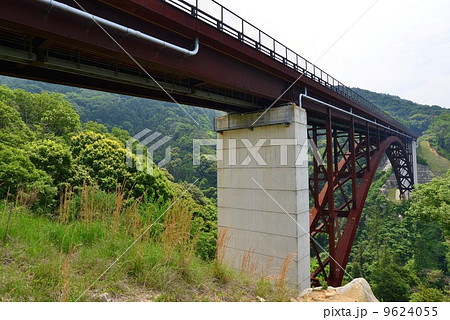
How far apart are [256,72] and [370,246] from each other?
99.1 feet

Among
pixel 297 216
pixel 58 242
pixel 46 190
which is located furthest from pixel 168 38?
pixel 46 190

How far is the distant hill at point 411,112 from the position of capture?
7588 cm

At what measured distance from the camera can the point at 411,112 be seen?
83438 mm

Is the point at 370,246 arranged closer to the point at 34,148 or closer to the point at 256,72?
the point at 256,72

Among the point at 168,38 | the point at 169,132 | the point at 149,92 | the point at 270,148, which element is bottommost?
the point at 270,148

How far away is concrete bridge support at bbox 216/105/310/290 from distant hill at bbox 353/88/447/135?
8472cm

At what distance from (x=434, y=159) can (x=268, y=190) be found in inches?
2159

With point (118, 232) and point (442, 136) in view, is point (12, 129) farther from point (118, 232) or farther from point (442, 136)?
point (442, 136)

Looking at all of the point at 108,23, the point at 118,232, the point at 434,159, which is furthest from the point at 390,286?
the point at 434,159

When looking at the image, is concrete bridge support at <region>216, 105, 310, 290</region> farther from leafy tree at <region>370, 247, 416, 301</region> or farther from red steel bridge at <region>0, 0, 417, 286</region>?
leafy tree at <region>370, 247, 416, 301</region>

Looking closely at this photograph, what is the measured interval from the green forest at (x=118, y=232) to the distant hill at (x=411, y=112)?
47.1 meters

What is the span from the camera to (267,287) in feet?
12.9

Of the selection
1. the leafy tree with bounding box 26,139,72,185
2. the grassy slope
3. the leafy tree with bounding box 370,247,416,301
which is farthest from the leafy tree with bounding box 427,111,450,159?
the leafy tree with bounding box 26,139,72,185

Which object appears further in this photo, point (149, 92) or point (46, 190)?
point (46, 190)
